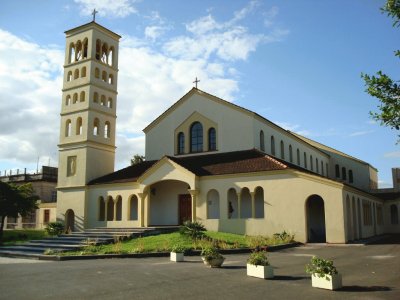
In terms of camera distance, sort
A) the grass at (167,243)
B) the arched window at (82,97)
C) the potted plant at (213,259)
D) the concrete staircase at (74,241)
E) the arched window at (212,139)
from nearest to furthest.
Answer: the potted plant at (213,259) < the grass at (167,243) < the concrete staircase at (74,241) < the arched window at (212,139) < the arched window at (82,97)

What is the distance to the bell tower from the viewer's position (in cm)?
3750

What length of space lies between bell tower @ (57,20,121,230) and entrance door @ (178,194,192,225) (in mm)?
9104

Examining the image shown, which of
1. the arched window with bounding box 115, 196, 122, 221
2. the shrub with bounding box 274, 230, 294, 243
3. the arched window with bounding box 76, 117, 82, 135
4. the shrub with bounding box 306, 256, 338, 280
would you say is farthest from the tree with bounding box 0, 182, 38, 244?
the shrub with bounding box 306, 256, 338, 280

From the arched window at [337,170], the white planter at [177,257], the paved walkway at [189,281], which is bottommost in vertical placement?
the paved walkway at [189,281]

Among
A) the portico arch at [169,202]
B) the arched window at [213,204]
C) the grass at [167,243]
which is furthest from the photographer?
the portico arch at [169,202]

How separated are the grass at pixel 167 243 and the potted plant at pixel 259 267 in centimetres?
854

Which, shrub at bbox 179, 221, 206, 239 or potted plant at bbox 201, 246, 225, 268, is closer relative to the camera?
potted plant at bbox 201, 246, 225, 268

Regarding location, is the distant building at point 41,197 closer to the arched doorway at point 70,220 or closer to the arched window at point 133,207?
the arched doorway at point 70,220

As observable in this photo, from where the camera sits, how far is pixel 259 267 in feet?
43.8

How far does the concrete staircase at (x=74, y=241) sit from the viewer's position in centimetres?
2445

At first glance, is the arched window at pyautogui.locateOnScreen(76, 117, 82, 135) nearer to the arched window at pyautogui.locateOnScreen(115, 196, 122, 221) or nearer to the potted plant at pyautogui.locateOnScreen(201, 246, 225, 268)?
the arched window at pyautogui.locateOnScreen(115, 196, 122, 221)

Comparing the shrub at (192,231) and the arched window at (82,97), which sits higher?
the arched window at (82,97)

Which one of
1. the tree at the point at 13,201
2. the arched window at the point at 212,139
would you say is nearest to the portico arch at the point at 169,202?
the arched window at the point at 212,139

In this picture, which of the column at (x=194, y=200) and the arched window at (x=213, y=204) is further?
the arched window at (x=213, y=204)
